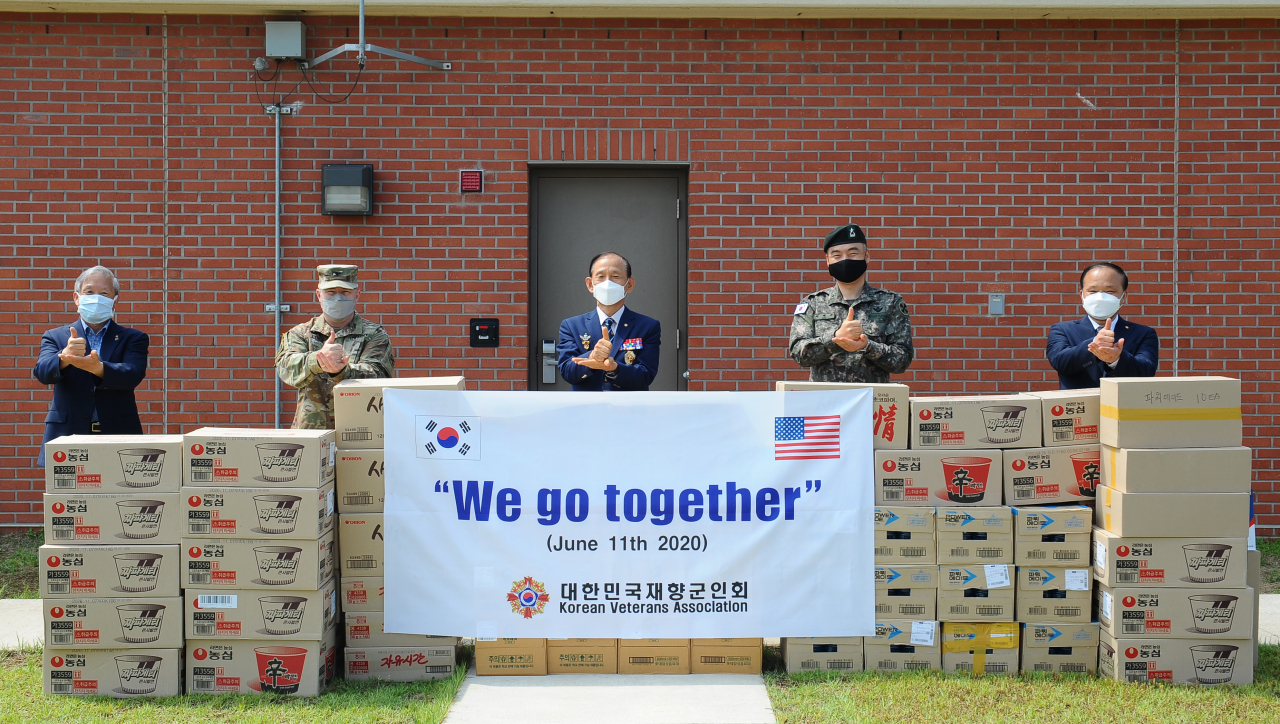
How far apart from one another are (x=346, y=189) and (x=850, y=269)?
3.56 m

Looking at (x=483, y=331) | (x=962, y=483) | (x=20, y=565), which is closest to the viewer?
(x=962, y=483)

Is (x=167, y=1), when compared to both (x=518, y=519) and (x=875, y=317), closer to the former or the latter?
(x=518, y=519)

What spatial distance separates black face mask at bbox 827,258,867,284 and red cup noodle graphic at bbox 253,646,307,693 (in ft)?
10.0

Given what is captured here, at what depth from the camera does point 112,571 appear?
3.92 m

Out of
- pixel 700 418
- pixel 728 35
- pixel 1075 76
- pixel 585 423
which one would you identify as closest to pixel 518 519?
pixel 585 423

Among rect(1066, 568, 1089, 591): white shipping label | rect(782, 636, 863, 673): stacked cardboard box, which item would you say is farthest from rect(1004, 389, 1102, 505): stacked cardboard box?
rect(782, 636, 863, 673): stacked cardboard box

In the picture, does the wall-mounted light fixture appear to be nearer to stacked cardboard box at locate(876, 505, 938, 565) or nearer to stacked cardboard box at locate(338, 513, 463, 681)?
stacked cardboard box at locate(338, 513, 463, 681)

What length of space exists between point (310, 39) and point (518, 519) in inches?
162

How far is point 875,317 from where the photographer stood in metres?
4.68

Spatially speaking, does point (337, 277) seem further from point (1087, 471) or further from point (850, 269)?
point (1087, 471)

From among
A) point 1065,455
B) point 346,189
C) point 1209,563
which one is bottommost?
point 1209,563

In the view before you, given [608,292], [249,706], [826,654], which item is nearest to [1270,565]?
[826,654]

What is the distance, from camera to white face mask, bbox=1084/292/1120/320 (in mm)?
4664

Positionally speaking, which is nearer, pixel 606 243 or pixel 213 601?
pixel 213 601
